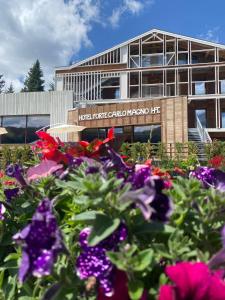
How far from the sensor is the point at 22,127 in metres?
30.1

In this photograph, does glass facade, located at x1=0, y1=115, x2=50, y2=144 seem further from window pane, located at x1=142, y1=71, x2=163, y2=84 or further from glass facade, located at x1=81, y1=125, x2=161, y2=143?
window pane, located at x1=142, y1=71, x2=163, y2=84

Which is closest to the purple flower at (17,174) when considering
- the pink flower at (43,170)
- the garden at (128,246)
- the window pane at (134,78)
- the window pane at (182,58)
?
the pink flower at (43,170)

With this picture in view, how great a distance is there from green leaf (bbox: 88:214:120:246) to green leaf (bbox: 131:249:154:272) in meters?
0.08

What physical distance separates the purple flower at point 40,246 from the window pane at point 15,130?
97.3ft

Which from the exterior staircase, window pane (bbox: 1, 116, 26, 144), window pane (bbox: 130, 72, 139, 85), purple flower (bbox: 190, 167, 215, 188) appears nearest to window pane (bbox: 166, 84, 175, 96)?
window pane (bbox: 130, 72, 139, 85)

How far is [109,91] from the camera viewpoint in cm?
3231

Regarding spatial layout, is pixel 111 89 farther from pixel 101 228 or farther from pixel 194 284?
pixel 194 284

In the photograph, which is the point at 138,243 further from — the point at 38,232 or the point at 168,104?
the point at 168,104

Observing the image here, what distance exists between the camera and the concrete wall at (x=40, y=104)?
93.5 ft

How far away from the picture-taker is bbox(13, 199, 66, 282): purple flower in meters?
0.92

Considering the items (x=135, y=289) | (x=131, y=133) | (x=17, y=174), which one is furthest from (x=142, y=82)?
(x=135, y=289)

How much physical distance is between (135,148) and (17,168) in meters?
20.5

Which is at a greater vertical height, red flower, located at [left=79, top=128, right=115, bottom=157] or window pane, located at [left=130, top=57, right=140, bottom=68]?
window pane, located at [left=130, top=57, right=140, bottom=68]

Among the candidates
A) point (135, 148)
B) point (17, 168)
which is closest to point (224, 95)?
point (135, 148)
